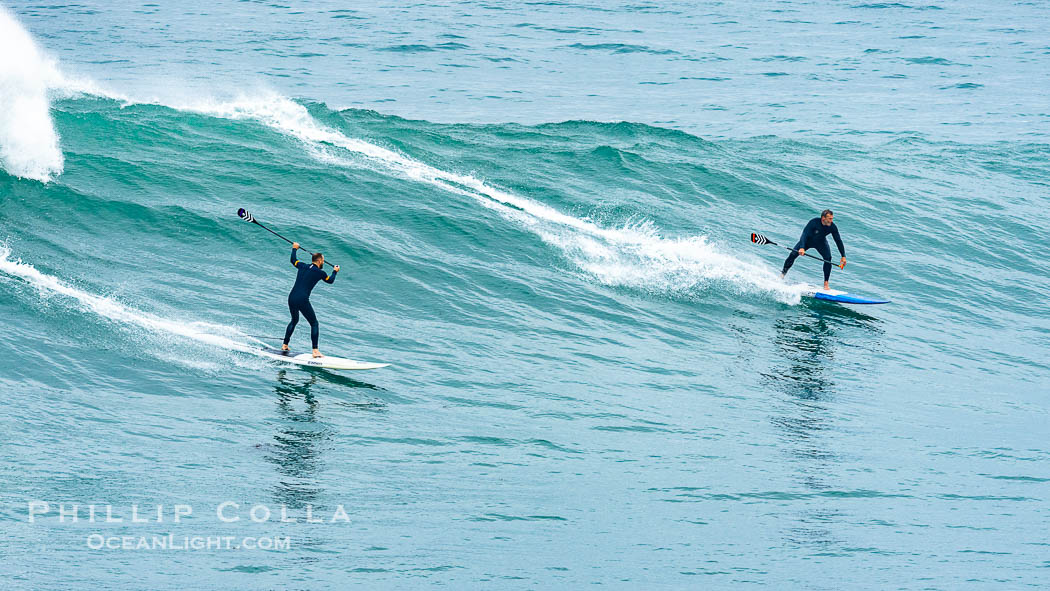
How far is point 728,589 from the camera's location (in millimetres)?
11023

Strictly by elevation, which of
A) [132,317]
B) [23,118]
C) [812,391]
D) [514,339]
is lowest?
[812,391]

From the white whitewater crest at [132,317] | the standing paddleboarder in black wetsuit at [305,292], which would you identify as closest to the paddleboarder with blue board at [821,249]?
the standing paddleboarder in black wetsuit at [305,292]

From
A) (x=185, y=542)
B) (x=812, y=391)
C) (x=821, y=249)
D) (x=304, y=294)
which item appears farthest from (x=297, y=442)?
(x=821, y=249)

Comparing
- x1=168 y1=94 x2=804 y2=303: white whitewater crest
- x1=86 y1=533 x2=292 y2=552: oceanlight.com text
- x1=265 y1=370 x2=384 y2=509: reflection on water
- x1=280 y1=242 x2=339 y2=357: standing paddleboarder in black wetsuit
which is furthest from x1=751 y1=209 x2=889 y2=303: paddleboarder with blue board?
x1=86 y1=533 x2=292 y2=552: oceanlight.com text

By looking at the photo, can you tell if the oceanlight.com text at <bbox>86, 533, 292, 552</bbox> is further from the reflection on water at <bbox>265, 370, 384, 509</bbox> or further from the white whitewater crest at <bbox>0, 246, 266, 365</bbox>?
the white whitewater crest at <bbox>0, 246, 266, 365</bbox>

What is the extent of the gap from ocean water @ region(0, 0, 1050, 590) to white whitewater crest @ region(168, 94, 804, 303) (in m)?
0.12

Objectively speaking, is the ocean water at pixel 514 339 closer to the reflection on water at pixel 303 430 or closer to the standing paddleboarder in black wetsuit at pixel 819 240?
the reflection on water at pixel 303 430

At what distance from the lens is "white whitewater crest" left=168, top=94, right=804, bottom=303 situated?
21.8m

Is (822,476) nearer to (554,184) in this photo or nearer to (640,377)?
(640,377)

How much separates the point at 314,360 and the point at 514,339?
3.79 m

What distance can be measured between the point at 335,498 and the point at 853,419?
7907mm

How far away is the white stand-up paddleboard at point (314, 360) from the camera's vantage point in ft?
52.2

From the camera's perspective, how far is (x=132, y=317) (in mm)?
16812

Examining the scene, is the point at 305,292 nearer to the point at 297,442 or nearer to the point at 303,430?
the point at 303,430
